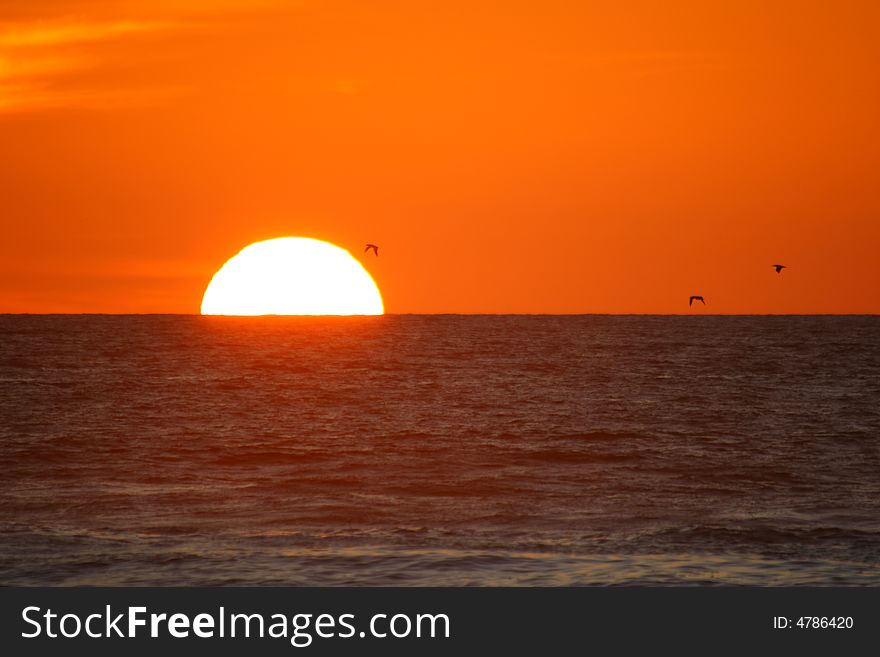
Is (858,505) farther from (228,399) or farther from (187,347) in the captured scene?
(187,347)

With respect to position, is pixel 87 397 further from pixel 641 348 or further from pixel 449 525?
pixel 641 348

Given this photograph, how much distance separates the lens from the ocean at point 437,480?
23750mm

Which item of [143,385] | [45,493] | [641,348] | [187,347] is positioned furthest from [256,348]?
[45,493]

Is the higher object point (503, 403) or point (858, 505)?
point (503, 403)

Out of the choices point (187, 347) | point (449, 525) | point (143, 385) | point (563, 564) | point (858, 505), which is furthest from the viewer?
point (187, 347)

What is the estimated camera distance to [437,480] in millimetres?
37562

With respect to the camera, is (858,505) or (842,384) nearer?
(858,505)

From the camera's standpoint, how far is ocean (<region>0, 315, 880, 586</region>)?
2375 centimetres

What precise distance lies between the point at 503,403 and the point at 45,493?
40.2 m

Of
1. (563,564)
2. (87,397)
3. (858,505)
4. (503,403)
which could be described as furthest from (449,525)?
(87,397)

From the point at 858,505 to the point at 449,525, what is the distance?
11.0 m

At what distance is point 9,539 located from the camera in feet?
86.3
